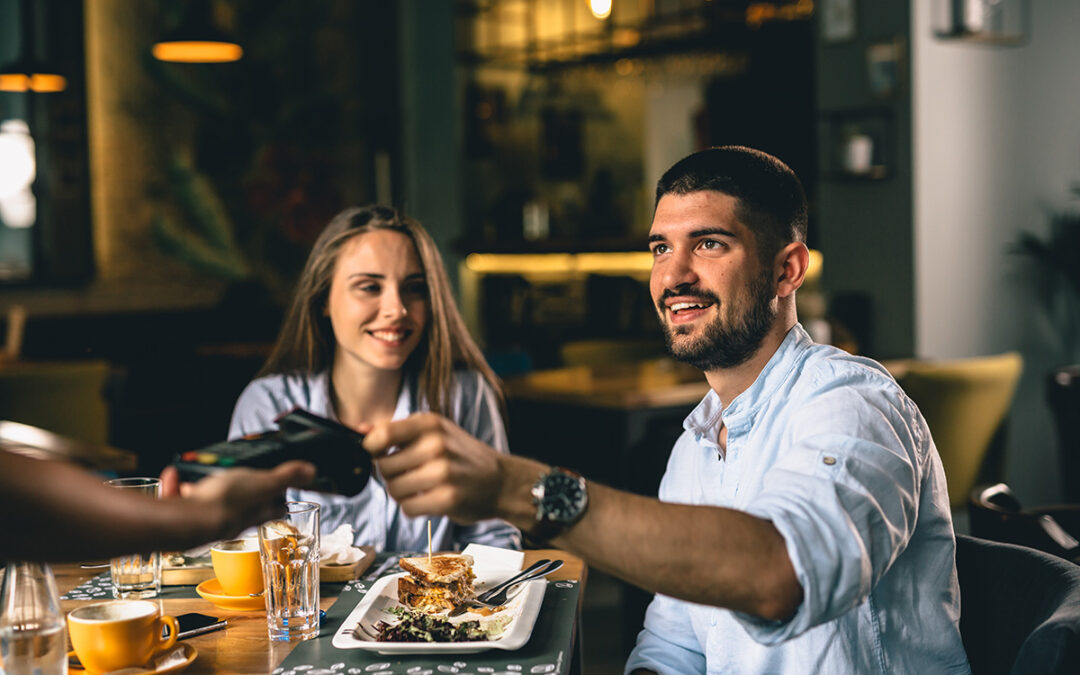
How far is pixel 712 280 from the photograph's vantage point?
1533mm

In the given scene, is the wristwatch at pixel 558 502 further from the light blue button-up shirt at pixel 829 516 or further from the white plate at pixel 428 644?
the white plate at pixel 428 644

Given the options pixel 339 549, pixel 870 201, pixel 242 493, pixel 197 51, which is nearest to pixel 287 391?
pixel 339 549

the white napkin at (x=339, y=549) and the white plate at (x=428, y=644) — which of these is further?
the white napkin at (x=339, y=549)

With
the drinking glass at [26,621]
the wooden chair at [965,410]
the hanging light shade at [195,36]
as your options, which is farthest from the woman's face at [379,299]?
the hanging light shade at [195,36]

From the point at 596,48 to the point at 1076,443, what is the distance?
4.98 meters

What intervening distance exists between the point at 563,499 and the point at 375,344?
1328 millimetres

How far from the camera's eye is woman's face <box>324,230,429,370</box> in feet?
7.67

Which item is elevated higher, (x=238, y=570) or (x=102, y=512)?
(x=102, y=512)

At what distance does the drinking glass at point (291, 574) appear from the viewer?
58.5 inches

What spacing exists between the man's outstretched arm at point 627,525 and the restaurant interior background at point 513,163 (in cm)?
376

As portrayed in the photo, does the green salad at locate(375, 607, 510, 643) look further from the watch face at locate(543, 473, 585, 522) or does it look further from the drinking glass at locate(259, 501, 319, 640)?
the watch face at locate(543, 473, 585, 522)

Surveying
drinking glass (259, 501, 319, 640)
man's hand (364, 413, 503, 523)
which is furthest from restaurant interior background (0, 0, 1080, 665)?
man's hand (364, 413, 503, 523)

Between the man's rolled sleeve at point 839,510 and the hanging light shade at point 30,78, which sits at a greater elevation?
the hanging light shade at point 30,78

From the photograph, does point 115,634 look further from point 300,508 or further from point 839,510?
point 839,510
